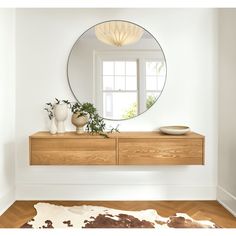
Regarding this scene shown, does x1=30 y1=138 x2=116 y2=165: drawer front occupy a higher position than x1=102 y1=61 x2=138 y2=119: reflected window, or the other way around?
x1=102 y1=61 x2=138 y2=119: reflected window

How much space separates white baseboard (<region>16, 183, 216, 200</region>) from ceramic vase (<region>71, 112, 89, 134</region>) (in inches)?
27.2

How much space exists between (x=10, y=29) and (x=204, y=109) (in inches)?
92.4

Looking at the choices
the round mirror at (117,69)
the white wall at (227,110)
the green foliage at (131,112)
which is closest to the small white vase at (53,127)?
the round mirror at (117,69)

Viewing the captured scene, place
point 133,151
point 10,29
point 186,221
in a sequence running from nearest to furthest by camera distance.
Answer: point 186,221, point 133,151, point 10,29

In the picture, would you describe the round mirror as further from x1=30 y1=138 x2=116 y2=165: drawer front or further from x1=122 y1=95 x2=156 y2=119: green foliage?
x1=30 y1=138 x2=116 y2=165: drawer front

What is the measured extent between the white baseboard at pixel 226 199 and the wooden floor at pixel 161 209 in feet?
0.15

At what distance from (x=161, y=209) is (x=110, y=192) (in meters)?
0.64

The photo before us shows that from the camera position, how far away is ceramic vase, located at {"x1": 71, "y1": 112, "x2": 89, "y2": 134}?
3.16 metres

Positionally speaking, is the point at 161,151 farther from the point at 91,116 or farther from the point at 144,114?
the point at 91,116

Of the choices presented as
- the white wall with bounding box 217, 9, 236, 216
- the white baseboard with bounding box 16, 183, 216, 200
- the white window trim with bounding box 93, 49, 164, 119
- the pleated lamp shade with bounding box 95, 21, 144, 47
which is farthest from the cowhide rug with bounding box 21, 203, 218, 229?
the pleated lamp shade with bounding box 95, 21, 144, 47

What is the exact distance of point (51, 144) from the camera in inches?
115

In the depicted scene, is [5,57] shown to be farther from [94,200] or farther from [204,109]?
[204,109]

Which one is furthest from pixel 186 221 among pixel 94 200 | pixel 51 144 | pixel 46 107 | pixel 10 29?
pixel 10 29

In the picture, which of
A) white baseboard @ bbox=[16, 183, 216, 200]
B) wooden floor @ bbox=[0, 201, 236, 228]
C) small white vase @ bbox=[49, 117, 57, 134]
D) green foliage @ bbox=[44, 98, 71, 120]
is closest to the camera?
wooden floor @ bbox=[0, 201, 236, 228]
